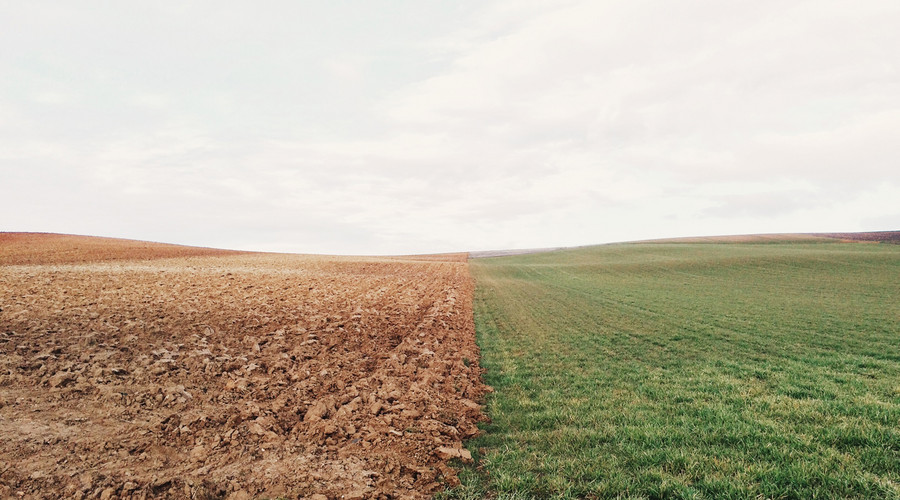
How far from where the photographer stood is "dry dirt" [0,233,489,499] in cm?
536

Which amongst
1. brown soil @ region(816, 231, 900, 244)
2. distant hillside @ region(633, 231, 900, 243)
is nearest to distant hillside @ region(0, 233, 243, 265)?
distant hillside @ region(633, 231, 900, 243)

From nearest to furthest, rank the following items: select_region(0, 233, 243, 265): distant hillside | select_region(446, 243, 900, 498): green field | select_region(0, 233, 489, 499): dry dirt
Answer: select_region(446, 243, 900, 498): green field < select_region(0, 233, 489, 499): dry dirt < select_region(0, 233, 243, 265): distant hillside

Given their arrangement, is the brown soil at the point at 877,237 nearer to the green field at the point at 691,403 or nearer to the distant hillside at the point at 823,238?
the distant hillside at the point at 823,238

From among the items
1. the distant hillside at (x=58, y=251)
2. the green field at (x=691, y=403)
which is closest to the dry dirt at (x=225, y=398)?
the green field at (x=691, y=403)

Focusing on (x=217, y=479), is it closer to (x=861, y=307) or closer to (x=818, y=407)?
(x=818, y=407)

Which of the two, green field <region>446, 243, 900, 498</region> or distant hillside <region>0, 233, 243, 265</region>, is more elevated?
distant hillside <region>0, 233, 243, 265</region>

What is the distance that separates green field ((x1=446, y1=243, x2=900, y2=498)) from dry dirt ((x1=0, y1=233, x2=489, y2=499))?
1.13 metres

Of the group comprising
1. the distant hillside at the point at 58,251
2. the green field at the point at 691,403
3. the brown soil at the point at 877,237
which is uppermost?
the brown soil at the point at 877,237

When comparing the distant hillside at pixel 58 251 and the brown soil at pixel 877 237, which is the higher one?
the brown soil at pixel 877 237

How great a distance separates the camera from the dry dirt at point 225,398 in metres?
5.36

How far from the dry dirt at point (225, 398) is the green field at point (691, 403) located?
113 cm

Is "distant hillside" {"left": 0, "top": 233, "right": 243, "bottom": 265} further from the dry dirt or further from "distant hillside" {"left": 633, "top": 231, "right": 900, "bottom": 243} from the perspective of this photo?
"distant hillside" {"left": 633, "top": 231, "right": 900, "bottom": 243}

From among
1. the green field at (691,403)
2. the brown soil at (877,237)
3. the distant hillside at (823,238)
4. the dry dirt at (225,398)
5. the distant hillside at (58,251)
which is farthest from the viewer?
the distant hillside at (823,238)

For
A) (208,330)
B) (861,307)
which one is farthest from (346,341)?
(861,307)
